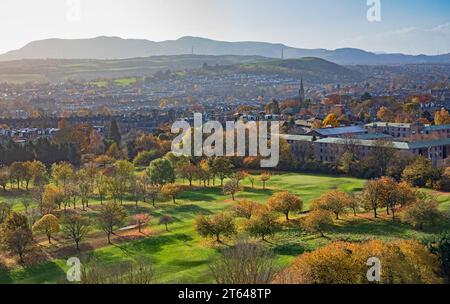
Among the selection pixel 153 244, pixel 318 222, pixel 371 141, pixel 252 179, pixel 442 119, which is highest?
pixel 442 119

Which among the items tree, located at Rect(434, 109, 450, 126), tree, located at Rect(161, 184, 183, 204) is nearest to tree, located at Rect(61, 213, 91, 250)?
tree, located at Rect(161, 184, 183, 204)

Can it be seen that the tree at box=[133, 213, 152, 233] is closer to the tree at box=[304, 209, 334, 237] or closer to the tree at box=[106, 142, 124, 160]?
the tree at box=[304, 209, 334, 237]

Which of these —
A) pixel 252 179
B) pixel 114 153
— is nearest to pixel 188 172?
pixel 252 179

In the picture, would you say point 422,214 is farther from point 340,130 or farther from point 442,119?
point 442,119

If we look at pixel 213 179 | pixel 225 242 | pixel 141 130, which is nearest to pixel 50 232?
pixel 225 242

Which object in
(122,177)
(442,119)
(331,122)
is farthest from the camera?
(331,122)

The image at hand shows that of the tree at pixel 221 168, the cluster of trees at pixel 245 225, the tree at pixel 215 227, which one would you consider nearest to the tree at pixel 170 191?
the tree at pixel 221 168

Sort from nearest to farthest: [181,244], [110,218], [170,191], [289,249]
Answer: [289,249] → [181,244] → [110,218] → [170,191]
